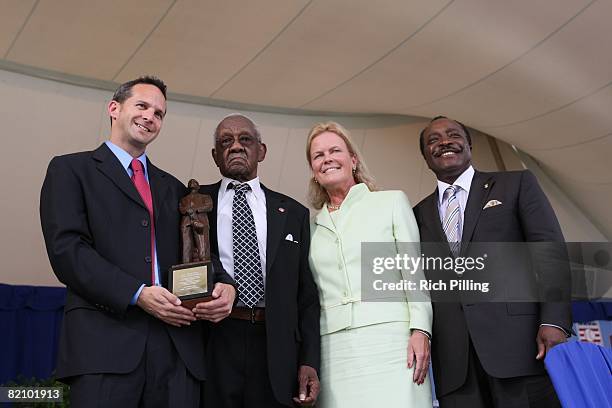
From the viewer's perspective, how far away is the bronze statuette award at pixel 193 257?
1800mm

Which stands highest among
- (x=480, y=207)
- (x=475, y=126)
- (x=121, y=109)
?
(x=475, y=126)

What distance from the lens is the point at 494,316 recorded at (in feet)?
7.14

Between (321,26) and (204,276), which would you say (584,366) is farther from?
(321,26)

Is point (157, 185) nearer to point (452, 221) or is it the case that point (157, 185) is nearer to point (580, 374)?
point (452, 221)

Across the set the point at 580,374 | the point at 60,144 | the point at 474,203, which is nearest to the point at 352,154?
the point at 474,203

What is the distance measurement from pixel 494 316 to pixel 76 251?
1.35 metres

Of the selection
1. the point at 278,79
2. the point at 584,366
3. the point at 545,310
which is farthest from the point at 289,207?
the point at 278,79

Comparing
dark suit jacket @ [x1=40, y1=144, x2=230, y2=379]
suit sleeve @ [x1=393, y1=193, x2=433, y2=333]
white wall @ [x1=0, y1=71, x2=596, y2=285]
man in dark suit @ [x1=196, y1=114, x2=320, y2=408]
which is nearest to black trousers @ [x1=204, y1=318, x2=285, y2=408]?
man in dark suit @ [x1=196, y1=114, x2=320, y2=408]

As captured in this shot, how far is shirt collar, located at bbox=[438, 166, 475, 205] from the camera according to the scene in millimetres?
2459

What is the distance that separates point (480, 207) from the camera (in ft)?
7.64

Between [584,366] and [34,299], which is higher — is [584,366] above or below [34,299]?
below

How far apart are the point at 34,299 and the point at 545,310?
6635mm

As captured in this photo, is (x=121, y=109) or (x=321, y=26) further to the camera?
(x=321, y=26)

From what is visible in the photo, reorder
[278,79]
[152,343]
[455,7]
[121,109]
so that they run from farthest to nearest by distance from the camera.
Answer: [278,79] < [455,7] < [121,109] < [152,343]
